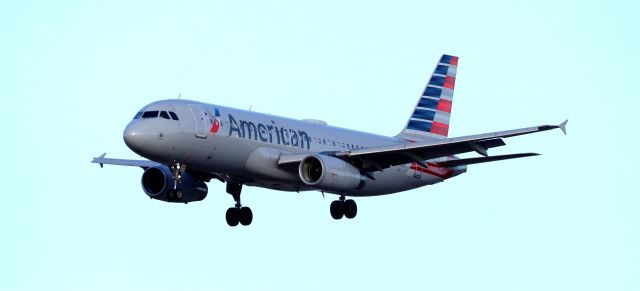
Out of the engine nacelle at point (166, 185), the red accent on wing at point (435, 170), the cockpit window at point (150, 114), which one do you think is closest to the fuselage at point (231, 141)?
the cockpit window at point (150, 114)

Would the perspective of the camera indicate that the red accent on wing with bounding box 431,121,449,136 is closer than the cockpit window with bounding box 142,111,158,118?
No

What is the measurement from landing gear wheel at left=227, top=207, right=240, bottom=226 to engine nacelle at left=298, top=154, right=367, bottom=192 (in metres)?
5.55

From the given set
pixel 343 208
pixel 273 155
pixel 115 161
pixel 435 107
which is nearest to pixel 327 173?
pixel 273 155

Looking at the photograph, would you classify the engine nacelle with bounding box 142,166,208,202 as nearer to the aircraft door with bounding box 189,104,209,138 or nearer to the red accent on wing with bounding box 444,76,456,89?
the aircraft door with bounding box 189,104,209,138

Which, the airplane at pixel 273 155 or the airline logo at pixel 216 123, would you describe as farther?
the airline logo at pixel 216 123

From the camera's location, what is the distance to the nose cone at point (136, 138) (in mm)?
52562

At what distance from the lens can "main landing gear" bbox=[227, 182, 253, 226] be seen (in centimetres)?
6075

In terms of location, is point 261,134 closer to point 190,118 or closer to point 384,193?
point 190,118

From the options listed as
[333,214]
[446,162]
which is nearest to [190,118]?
[333,214]

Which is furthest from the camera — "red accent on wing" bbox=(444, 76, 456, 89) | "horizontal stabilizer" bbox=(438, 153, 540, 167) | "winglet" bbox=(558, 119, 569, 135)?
"red accent on wing" bbox=(444, 76, 456, 89)

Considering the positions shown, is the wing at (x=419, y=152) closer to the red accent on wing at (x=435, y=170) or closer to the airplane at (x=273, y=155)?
the airplane at (x=273, y=155)

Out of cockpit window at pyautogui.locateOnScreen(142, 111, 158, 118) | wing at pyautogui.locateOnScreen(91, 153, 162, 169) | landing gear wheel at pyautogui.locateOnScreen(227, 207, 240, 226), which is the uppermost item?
cockpit window at pyautogui.locateOnScreen(142, 111, 158, 118)

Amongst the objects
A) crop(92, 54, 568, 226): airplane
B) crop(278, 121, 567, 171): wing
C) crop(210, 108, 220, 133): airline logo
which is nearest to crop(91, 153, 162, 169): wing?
crop(92, 54, 568, 226): airplane

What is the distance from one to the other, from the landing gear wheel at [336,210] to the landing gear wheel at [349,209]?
19cm
